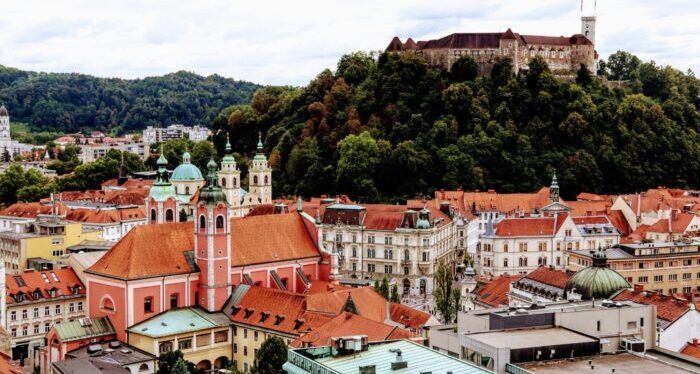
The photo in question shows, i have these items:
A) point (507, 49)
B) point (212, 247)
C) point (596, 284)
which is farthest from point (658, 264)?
point (507, 49)

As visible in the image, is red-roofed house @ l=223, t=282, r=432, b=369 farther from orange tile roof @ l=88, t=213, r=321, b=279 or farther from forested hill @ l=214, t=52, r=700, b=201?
forested hill @ l=214, t=52, r=700, b=201

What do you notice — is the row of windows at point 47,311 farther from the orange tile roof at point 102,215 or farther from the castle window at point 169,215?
the orange tile roof at point 102,215

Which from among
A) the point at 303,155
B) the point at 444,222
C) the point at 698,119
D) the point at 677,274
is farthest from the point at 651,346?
the point at 698,119

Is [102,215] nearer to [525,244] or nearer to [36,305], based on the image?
[36,305]

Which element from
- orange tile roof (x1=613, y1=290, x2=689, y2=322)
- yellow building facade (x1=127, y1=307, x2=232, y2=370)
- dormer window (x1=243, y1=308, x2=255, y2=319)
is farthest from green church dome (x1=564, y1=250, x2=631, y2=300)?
yellow building facade (x1=127, y1=307, x2=232, y2=370)

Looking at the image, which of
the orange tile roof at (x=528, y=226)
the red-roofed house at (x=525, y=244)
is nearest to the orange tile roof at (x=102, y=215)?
the red-roofed house at (x=525, y=244)

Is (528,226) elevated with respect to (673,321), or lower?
elevated
